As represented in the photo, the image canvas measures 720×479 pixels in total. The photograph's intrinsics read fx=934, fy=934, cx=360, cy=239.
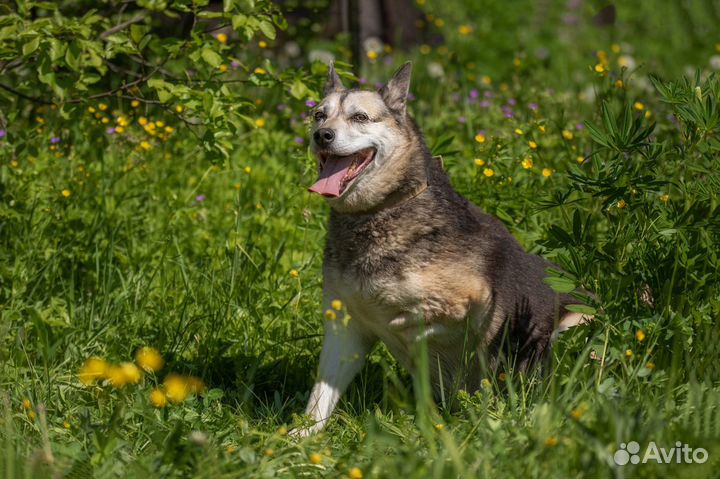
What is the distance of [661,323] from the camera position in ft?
12.8

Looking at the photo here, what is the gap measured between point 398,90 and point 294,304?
1.29 m

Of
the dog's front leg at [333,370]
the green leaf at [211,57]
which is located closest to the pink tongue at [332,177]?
the dog's front leg at [333,370]

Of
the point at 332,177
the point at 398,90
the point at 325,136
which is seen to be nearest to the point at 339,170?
the point at 332,177

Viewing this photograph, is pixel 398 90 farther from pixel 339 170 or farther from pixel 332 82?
pixel 339 170

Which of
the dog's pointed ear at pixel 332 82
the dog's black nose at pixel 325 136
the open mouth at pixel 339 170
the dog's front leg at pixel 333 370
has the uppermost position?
the dog's pointed ear at pixel 332 82

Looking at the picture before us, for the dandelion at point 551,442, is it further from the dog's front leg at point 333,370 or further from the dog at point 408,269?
the dog's front leg at point 333,370

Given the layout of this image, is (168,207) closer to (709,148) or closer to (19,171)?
(19,171)

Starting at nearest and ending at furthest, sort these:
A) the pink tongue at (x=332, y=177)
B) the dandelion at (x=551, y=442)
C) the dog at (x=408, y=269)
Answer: the dandelion at (x=551, y=442), the dog at (x=408, y=269), the pink tongue at (x=332, y=177)

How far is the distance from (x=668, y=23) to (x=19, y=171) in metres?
10.3

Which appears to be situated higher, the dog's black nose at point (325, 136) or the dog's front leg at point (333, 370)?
the dog's black nose at point (325, 136)

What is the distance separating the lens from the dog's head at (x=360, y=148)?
14.2 feet

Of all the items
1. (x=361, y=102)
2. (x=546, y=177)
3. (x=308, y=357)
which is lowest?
(x=308, y=357)

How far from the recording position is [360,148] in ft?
14.3

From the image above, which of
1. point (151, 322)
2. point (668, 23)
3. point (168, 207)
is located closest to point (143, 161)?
point (168, 207)
